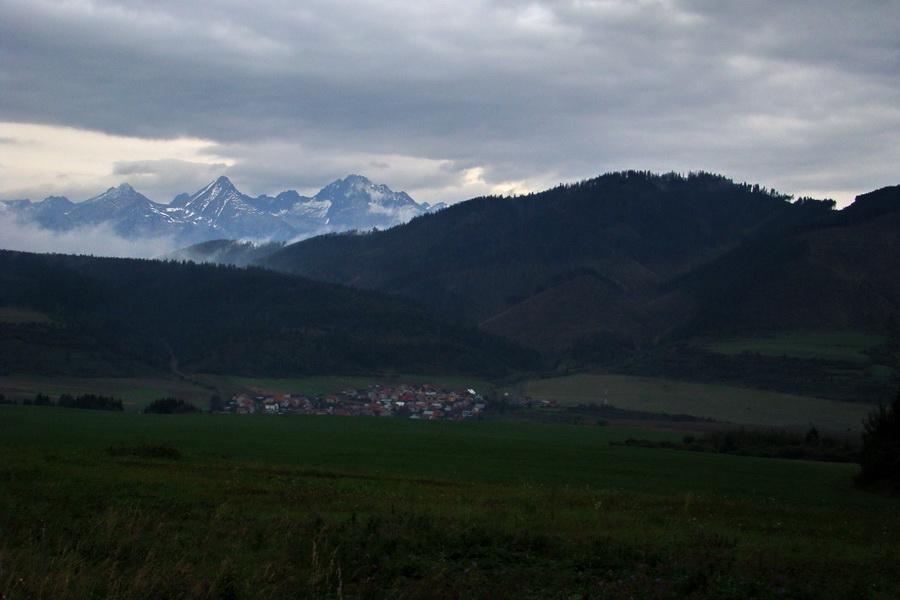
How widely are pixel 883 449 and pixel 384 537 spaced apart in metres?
34.5

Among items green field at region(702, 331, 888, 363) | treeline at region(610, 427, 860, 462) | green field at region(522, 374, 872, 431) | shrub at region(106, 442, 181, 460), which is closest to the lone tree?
treeline at region(610, 427, 860, 462)

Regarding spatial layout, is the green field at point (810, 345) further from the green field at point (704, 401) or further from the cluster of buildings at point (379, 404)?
the cluster of buildings at point (379, 404)

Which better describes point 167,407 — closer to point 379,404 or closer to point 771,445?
point 379,404

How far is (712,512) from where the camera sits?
24.1m

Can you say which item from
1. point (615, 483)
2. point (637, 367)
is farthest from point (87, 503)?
point (637, 367)

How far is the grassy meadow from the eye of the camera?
42.0 ft

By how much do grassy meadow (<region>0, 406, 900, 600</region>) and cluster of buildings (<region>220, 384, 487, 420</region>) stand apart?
97125 millimetres

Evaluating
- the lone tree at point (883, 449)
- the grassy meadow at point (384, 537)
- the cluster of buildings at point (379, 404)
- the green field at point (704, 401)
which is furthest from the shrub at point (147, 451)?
the green field at point (704, 401)

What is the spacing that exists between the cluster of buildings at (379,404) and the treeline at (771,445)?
5642cm

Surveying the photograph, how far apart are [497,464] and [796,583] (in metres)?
30.6

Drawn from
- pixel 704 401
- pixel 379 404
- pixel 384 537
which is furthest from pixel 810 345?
pixel 384 537

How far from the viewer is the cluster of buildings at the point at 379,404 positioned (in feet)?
426

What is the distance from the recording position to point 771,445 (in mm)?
68438

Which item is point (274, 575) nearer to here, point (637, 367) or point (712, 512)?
point (712, 512)
